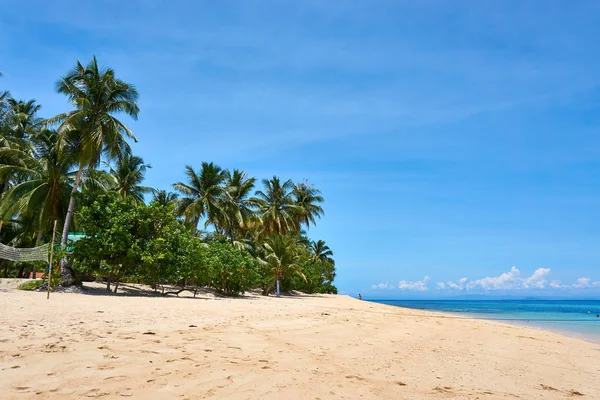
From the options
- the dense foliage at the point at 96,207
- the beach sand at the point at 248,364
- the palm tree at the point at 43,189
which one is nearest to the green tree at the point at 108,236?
the dense foliage at the point at 96,207

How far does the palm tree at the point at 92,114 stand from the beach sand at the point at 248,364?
11.8 metres

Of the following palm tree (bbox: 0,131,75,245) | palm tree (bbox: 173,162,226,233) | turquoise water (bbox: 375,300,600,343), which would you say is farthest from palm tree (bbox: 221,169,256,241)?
turquoise water (bbox: 375,300,600,343)

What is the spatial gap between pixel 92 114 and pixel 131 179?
42.2 ft

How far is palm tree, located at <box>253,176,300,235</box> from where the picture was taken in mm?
36688

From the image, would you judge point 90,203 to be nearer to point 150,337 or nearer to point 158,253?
point 158,253

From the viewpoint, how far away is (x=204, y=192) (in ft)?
97.5

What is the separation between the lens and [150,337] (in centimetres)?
623

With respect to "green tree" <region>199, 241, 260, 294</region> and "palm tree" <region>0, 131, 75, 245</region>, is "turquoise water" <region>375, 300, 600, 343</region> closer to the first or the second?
"green tree" <region>199, 241, 260, 294</region>

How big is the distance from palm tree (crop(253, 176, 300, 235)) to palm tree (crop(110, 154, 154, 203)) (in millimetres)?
10404

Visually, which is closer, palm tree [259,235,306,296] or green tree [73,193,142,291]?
green tree [73,193,142,291]

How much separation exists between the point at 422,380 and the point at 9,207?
23030mm

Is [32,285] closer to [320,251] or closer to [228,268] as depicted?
[228,268]

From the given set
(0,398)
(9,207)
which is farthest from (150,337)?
(9,207)

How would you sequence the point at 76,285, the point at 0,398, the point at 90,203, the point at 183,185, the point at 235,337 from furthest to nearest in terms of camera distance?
the point at 183,185 < the point at 90,203 < the point at 76,285 < the point at 235,337 < the point at 0,398
